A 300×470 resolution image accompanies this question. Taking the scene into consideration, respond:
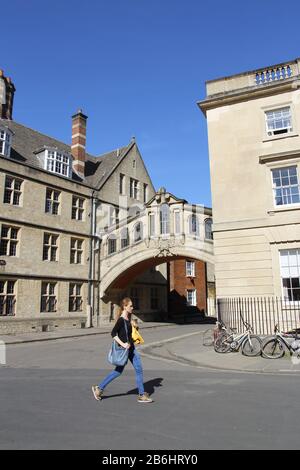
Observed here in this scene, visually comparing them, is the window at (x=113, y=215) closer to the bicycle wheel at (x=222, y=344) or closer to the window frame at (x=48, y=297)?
the window frame at (x=48, y=297)

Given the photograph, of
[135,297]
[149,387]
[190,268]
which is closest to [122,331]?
[149,387]

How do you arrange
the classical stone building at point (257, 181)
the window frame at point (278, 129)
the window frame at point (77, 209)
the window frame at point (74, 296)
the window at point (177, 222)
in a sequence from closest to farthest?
the classical stone building at point (257, 181) → the window frame at point (278, 129) → the window at point (177, 222) → the window frame at point (74, 296) → the window frame at point (77, 209)

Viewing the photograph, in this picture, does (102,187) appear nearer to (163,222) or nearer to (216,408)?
(163,222)

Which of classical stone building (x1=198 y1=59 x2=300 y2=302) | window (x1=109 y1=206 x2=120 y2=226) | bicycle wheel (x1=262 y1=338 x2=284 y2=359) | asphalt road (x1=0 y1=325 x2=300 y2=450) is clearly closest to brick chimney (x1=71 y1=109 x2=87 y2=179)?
window (x1=109 y1=206 x2=120 y2=226)

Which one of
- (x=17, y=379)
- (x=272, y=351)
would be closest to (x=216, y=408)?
(x=17, y=379)

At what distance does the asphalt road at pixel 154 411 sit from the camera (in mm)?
4602

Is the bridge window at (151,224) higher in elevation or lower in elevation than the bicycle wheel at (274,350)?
higher

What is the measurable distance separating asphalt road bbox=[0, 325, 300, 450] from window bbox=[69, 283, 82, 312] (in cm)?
1676

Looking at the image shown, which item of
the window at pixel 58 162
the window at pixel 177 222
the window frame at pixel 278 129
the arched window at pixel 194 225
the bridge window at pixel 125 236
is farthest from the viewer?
the bridge window at pixel 125 236

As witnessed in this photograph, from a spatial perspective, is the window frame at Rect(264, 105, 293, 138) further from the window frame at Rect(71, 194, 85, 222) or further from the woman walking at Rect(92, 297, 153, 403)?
the window frame at Rect(71, 194, 85, 222)

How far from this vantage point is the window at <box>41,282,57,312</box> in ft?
81.0

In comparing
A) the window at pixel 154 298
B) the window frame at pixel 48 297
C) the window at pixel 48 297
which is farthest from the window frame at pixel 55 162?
the window at pixel 154 298

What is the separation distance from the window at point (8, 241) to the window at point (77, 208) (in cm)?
532

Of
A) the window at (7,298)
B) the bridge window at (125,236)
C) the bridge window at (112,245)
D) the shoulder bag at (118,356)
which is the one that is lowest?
the shoulder bag at (118,356)
